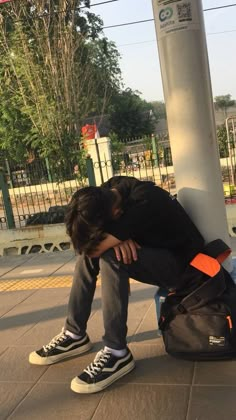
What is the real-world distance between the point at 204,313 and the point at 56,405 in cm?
88

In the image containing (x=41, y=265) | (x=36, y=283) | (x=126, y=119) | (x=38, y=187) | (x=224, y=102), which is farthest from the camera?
(x=224, y=102)

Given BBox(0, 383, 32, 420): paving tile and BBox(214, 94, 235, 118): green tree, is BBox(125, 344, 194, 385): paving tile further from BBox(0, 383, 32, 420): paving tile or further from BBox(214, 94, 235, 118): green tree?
BBox(214, 94, 235, 118): green tree

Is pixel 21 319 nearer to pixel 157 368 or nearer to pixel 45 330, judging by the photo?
pixel 45 330

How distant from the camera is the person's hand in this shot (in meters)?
2.38

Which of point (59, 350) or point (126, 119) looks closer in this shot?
point (59, 350)

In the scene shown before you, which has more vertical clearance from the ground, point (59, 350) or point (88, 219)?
point (88, 219)

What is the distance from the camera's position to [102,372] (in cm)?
240

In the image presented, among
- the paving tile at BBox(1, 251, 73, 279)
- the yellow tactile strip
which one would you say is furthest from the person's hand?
the paving tile at BBox(1, 251, 73, 279)

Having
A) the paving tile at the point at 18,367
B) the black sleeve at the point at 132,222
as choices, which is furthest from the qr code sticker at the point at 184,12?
the paving tile at the point at 18,367

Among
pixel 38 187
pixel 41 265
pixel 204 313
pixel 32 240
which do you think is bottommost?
pixel 41 265

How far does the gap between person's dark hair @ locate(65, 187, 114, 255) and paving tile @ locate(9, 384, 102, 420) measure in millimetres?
733

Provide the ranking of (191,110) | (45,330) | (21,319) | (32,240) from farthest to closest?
(32,240) → (21,319) → (45,330) → (191,110)

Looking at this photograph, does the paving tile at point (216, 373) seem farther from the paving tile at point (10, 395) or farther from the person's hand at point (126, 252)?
the paving tile at point (10, 395)

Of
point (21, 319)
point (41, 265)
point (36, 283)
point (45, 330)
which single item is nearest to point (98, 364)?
point (45, 330)
